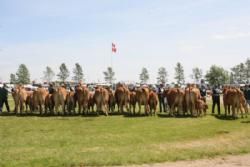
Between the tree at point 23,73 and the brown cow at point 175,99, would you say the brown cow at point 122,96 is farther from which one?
the tree at point 23,73

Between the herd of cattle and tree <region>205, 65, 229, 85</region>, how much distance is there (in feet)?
263

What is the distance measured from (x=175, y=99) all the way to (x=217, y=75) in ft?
276

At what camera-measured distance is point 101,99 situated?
1136 inches

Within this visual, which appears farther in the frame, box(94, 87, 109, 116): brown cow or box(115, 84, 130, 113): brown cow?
box(115, 84, 130, 113): brown cow

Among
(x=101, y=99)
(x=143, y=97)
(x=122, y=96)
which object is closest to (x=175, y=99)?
(x=143, y=97)

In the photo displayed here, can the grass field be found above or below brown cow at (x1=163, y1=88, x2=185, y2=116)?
below

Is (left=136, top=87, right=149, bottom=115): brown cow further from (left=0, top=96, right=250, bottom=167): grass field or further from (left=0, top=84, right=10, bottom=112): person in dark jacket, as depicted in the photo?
(left=0, top=84, right=10, bottom=112): person in dark jacket

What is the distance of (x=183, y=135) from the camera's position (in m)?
20.0

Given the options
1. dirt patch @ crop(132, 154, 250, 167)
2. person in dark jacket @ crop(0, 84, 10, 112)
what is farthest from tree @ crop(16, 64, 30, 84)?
dirt patch @ crop(132, 154, 250, 167)

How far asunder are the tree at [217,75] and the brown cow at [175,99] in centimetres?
8045

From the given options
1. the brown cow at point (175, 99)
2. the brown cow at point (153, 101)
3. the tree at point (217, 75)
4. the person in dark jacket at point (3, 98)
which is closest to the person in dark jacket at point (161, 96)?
the brown cow at point (175, 99)

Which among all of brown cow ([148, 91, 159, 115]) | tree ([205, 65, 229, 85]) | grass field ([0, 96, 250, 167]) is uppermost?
tree ([205, 65, 229, 85])

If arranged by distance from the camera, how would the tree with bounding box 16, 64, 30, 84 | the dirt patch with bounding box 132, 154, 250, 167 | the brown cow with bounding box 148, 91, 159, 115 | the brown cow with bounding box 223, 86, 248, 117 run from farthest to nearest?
the tree with bounding box 16, 64, 30, 84
the brown cow with bounding box 148, 91, 159, 115
the brown cow with bounding box 223, 86, 248, 117
the dirt patch with bounding box 132, 154, 250, 167

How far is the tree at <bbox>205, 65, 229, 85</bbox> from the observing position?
109444 mm
